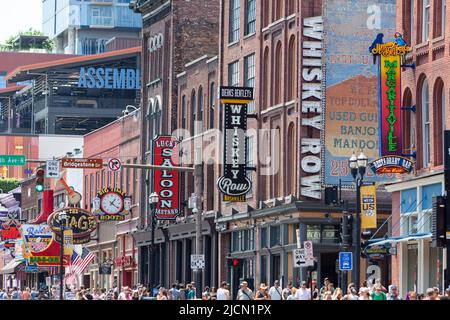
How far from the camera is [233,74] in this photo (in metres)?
65.1

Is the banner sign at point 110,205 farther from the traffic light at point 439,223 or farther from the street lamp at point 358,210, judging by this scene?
the traffic light at point 439,223

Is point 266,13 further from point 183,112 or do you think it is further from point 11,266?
point 11,266

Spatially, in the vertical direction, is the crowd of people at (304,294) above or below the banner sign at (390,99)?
below

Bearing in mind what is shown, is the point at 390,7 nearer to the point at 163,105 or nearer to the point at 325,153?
the point at 325,153

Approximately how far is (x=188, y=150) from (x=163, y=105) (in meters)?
5.94

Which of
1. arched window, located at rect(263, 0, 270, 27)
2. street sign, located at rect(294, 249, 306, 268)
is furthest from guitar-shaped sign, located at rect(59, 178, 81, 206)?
street sign, located at rect(294, 249, 306, 268)

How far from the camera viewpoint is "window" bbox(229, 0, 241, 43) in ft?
215

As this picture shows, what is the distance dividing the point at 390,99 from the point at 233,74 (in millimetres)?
19460

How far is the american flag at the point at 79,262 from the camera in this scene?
255 ft

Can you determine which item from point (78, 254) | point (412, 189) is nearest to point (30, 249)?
point (78, 254)

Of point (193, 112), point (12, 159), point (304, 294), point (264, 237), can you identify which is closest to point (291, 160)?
point (264, 237)

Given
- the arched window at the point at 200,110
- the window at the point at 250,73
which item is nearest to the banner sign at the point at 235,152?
the window at the point at 250,73

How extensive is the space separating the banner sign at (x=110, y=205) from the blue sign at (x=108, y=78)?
189ft

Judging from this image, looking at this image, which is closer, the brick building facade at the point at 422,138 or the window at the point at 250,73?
the brick building facade at the point at 422,138
